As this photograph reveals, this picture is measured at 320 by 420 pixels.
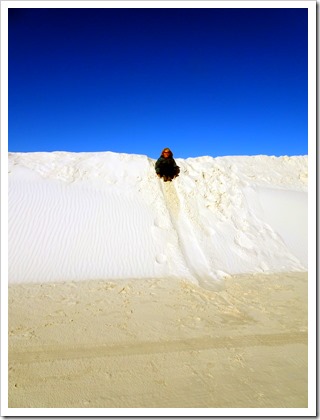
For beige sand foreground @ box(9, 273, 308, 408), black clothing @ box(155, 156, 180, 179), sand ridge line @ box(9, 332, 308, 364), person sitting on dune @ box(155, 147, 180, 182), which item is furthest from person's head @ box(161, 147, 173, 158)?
sand ridge line @ box(9, 332, 308, 364)

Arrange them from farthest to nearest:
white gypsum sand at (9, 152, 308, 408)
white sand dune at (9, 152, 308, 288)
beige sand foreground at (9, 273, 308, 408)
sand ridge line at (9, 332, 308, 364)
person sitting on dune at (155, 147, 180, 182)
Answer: person sitting on dune at (155, 147, 180, 182), white sand dune at (9, 152, 308, 288), sand ridge line at (9, 332, 308, 364), white gypsum sand at (9, 152, 308, 408), beige sand foreground at (9, 273, 308, 408)

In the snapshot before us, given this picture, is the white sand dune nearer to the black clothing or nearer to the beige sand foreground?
the black clothing

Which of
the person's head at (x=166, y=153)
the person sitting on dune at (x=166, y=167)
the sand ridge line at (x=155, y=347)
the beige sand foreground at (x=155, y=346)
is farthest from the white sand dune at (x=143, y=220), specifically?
the sand ridge line at (x=155, y=347)

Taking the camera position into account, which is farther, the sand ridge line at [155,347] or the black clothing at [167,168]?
the black clothing at [167,168]

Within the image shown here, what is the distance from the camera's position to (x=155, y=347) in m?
4.29

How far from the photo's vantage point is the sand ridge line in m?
4.06

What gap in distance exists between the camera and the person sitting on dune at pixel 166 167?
36.9 feet

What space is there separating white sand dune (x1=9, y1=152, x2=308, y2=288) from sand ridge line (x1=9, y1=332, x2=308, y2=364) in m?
2.31

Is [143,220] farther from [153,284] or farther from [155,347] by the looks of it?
[155,347]

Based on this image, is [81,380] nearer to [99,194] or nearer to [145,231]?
[145,231]

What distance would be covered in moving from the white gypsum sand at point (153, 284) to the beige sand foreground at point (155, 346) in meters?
0.02

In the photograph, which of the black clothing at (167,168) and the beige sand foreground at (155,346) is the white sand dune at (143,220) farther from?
the beige sand foreground at (155,346)

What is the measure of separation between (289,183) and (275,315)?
971cm

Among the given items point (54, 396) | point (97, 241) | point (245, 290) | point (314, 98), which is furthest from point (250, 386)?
point (97, 241)
